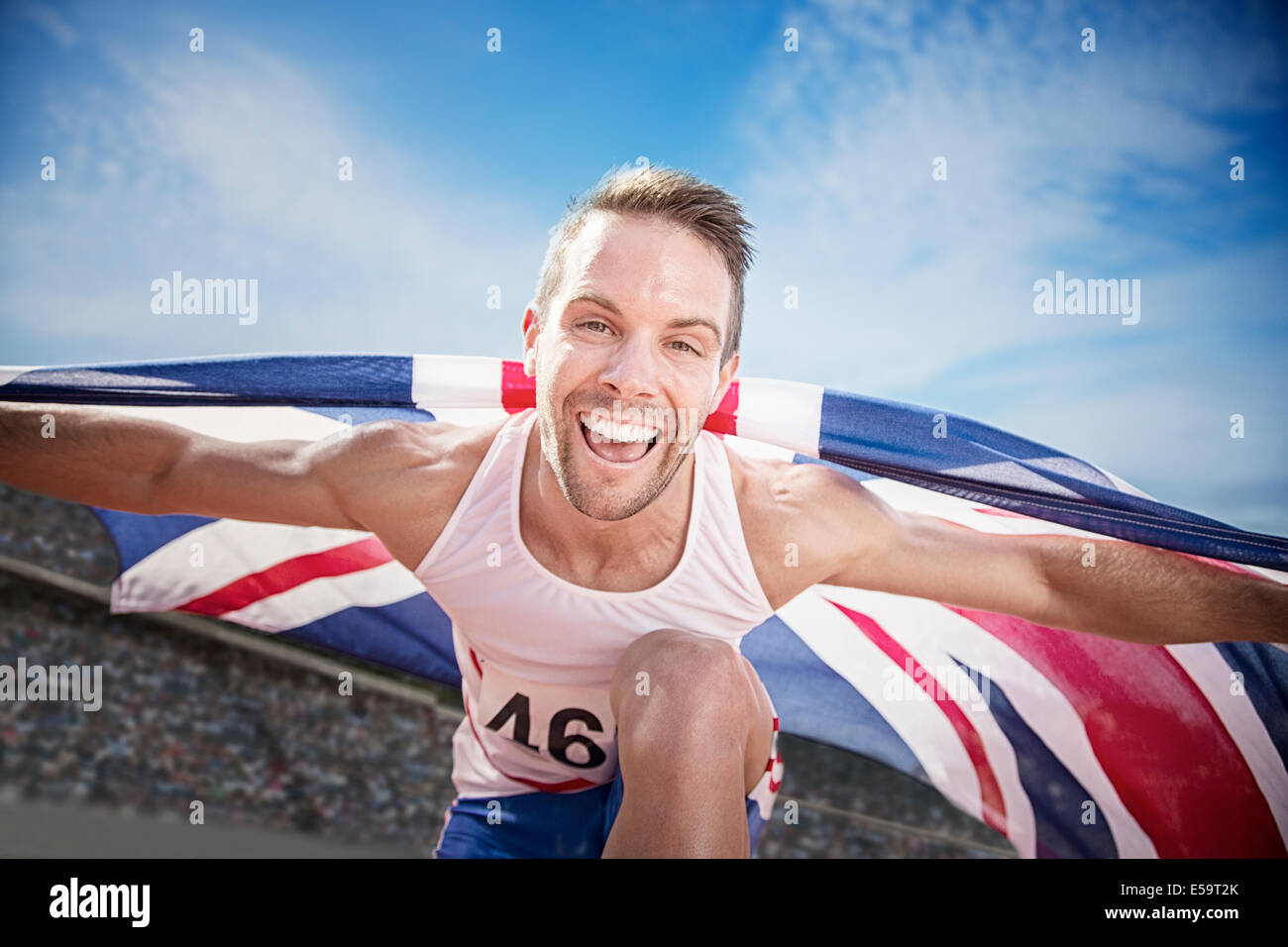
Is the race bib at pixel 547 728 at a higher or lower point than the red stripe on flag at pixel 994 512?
lower

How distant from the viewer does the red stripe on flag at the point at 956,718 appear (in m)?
2.35

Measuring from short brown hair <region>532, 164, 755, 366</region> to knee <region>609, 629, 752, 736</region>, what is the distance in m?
0.61

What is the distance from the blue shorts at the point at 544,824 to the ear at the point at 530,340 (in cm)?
85

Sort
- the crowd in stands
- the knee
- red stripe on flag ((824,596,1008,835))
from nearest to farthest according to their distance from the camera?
the knee
red stripe on flag ((824,596,1008,835))
the crowd in stands

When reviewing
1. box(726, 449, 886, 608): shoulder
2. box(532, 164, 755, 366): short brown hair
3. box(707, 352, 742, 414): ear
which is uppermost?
box(532, 164, 755, 366): short brown hair

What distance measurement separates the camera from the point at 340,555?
257 cm

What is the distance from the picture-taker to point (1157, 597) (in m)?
1.78

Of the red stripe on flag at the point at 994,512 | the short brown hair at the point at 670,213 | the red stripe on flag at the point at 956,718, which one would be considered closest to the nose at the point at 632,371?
the short brown hair at the point at 670,213

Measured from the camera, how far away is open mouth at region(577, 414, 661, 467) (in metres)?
1.56

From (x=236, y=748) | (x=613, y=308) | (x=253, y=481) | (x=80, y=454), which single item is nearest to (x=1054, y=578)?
(x=613, y=308)

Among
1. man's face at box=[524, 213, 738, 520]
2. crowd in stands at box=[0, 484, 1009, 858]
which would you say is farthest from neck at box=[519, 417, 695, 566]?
crowd in stands at box=[0, 484, 1009, 858]

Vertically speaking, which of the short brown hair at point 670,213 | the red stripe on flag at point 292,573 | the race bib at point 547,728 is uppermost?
the short brown hair at point 670,213

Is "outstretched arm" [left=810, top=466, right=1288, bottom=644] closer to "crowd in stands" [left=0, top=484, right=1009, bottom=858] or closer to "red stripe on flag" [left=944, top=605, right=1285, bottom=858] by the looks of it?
"red stripe on flag" [left=944, top=605, right=1285, bottom=858]

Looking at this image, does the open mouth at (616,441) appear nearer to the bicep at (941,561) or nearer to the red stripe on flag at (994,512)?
the bicep at (941,561)
